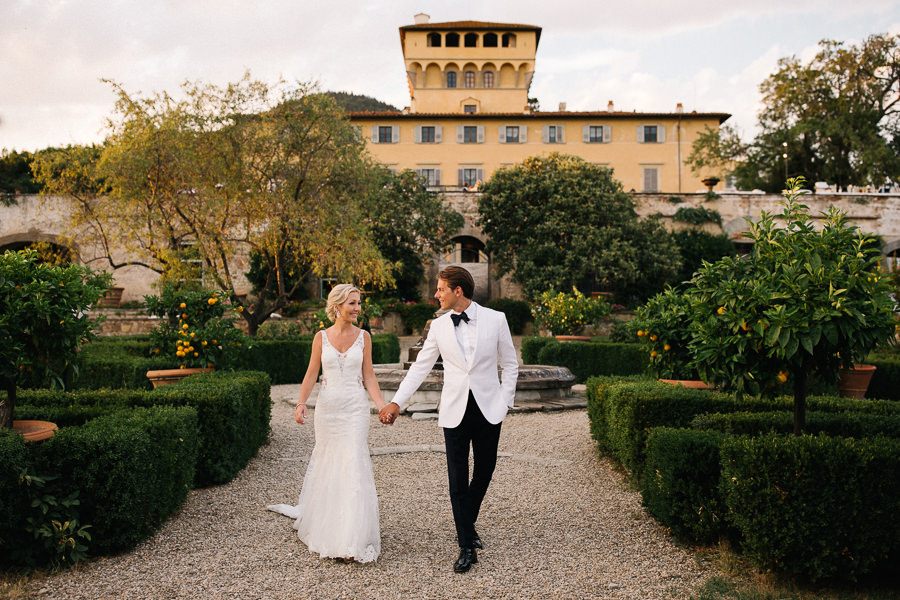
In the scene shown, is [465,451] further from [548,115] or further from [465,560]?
[548,115]

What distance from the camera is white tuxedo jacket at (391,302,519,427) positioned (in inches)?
150

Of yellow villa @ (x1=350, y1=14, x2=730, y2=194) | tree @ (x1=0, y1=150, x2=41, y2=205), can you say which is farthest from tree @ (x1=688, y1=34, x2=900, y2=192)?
tree @ (x1=0, y1=150, x2=41, y2=205)

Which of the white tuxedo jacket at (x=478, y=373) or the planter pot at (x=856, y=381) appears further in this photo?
the planter pot at (x=856, y=381)

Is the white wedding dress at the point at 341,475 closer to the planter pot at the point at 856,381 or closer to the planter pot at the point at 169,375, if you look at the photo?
the planter pot at the point at 169,375

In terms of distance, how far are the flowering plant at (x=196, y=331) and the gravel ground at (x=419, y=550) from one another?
92.3 inches

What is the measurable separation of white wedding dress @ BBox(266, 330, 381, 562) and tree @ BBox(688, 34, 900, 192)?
3161 cm

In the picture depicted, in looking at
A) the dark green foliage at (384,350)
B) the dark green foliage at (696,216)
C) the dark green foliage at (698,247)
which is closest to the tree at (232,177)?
the dark green foliage at (384,350)

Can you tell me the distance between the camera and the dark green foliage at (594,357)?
12.3 metres

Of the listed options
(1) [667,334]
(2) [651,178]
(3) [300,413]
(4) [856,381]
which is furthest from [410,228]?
(3) [300,413]

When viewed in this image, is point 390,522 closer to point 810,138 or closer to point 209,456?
point 209,456

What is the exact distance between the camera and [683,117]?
119 ft

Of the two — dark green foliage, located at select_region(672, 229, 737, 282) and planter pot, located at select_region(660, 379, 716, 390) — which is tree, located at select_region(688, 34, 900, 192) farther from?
planter pot, located at select_region(660, 379, 716, 390)

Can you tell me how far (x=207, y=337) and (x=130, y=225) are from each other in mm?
7734

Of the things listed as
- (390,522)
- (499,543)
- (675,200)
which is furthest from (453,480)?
(675,200)
